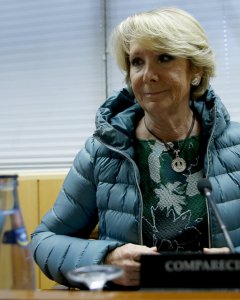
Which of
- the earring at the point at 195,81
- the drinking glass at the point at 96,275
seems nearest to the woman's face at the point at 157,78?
the earring at the point at 195,81

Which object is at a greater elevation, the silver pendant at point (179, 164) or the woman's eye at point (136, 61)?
the woman's eye at point (136, 61)

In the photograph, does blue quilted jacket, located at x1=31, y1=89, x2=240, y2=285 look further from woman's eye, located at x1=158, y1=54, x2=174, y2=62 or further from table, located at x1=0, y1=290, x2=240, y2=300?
table, located at x1=0, y1=290, x2=240, y2=300

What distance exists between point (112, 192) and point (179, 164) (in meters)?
0.25

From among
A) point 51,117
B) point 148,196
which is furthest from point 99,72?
point 148,196

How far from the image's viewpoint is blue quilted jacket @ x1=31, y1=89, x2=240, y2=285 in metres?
1.30

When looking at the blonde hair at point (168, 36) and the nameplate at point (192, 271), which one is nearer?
the nameplate at point (192, 271)

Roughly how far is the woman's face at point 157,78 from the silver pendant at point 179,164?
173 mm

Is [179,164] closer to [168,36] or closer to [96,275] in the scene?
[168,36]

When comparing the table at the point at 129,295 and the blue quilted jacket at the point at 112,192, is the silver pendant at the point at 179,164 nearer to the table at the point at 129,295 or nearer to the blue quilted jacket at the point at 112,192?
the blue quilted jacket at the point at 112,192

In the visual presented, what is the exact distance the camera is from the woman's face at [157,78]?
1.35 meters

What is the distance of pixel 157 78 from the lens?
1.35m

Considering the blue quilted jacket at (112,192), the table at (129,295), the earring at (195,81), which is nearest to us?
the table at (129,295)

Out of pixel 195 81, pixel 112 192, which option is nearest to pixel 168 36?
pixel 195 81

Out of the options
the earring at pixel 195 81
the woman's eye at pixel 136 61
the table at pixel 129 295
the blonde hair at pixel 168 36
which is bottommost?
the table at pixel 129 295
